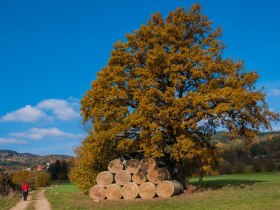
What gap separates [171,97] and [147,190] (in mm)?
6401

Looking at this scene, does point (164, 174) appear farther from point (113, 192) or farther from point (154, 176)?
point (113, 192)

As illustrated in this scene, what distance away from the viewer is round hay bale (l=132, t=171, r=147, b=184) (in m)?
26.0

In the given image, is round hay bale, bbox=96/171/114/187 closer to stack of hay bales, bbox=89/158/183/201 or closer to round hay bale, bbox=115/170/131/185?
stack of hay bales, bbox=89/158/183/201

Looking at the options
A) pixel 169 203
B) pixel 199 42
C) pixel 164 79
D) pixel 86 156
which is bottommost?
pixel 169 203

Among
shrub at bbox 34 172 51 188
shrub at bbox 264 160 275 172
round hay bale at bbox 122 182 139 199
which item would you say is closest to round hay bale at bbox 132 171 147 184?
round hay bale at bbox 122 182 139 199

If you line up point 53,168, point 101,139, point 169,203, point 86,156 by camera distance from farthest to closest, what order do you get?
point 53,168
point 86,156
point 101,139
point 169,203

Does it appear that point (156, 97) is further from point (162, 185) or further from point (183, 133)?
point (162, 185)

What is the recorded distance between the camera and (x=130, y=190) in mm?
25594

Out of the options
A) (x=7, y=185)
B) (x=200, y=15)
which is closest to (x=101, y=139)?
(x=200, y=15)

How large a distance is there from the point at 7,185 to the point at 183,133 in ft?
91.1

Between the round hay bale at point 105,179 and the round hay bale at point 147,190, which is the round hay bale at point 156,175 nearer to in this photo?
the round hay bale at point 147,190

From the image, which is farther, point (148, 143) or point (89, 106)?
point (89, 106)

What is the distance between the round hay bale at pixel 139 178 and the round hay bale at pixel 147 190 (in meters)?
0.47

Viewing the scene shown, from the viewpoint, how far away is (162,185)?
25172 mm
